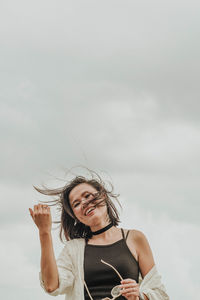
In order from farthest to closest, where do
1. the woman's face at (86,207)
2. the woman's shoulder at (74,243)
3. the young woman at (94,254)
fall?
the woman's shoulder at (74,243), the woman's face at (86,207), the young woman at (94,254)

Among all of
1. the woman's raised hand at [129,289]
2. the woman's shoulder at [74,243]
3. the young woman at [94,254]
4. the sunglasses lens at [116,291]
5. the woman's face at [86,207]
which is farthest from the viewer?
the woman's shoulder at [74,243]

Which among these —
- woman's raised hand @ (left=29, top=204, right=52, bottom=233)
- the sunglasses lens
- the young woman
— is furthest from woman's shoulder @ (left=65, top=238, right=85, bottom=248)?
the sunglasses lens

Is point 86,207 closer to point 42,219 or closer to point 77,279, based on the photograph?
point 42,219

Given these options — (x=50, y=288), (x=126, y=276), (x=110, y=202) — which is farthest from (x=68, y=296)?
(x=110, y=202)

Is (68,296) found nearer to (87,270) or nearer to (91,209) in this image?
(87,270)

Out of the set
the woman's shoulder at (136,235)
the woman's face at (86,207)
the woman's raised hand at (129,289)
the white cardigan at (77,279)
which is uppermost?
the woman's face at (86,207)

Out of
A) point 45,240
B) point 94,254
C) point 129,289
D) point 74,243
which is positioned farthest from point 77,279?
point 129,289

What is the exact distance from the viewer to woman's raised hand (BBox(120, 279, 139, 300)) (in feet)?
21.1

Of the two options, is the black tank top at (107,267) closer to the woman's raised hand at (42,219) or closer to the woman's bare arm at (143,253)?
the woman's bare arm at (143,253)

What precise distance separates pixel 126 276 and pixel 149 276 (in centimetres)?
30

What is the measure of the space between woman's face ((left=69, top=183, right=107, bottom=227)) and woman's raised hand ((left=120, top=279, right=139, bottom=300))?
107cm

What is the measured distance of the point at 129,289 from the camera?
21.1 ft

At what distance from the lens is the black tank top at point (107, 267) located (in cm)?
683

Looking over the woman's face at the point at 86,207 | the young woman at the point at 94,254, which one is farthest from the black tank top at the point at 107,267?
the woman's face at the point at 86,207
